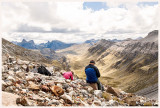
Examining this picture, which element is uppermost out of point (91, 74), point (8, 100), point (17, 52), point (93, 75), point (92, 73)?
point (17, 52)

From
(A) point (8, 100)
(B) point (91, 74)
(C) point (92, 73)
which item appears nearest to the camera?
(A) point (8, 100)

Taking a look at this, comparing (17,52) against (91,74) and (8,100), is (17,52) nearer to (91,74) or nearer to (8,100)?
(91,74)

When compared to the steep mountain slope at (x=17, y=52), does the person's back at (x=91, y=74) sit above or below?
below

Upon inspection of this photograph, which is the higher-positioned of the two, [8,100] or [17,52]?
Answer: [17,52]

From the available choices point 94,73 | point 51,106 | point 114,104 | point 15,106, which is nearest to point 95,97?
point 114,104

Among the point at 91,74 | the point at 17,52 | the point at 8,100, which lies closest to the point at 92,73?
the point at 91,74

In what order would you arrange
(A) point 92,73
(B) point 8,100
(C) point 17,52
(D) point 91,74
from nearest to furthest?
1. (B) point 8,100
2. (A) point 92,73
3. (D) point 91,74
4. (C) point 17,52

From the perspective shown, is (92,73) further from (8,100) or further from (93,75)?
(8,100)

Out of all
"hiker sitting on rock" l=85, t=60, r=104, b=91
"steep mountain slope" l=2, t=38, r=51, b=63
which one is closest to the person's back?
"hiker sitting on rock" l=85, t=60, r=104, b=91

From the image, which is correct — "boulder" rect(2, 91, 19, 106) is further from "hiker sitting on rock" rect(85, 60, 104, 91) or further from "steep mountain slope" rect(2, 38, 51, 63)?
"steep mountain slope" rect(2, 38, 51, 63)

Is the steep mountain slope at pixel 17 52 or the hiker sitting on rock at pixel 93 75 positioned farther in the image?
the steep mountain slope at pixel 17 52

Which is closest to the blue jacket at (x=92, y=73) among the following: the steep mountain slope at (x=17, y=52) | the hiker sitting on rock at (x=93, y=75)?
the hiker sitting on rock at (x=93, y=75)

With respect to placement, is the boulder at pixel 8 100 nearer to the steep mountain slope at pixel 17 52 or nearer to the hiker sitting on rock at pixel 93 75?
the hiker sitting on rock at pixel 93 75

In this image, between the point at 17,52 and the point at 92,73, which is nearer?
the point at 92,73
